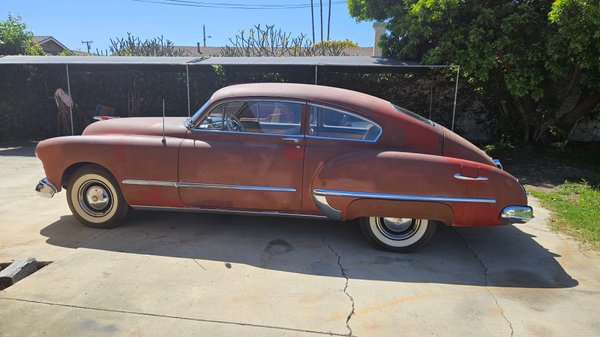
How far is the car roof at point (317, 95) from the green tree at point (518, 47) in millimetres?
5493

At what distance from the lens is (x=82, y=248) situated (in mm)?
4270

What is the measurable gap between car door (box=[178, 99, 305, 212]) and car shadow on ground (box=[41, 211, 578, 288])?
434 mm

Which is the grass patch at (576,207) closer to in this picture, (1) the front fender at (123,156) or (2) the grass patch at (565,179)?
(2) the grass patch at (565,179)

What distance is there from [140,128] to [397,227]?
9.79 ft

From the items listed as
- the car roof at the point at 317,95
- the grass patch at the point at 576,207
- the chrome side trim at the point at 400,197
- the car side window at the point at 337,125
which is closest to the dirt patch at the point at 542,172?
the grass patch at the point at 576,207

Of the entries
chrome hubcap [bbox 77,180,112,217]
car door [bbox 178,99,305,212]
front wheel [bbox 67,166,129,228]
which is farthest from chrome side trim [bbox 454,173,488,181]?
chrome hubcap [bbox 77,180,112,217]

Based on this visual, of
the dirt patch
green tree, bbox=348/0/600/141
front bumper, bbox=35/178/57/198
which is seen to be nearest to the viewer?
front bumper, bbox=35/178/57/198

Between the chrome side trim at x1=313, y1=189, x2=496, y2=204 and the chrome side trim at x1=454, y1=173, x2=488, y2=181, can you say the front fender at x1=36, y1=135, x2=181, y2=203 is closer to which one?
the chrome side trim at x1=313, y1=189, x2=496, y2=204

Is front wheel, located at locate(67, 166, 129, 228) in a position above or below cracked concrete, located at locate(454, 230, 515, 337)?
above

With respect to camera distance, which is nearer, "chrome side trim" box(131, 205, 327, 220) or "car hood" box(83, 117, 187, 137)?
"chrome side trim" box(131, 205, 327, 220)

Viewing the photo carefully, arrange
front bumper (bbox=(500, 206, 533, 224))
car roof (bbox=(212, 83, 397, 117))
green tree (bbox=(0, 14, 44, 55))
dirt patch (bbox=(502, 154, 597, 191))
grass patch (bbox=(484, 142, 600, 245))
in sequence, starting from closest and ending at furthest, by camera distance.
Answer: front bumper (bbox=(500, 206, 533, 224)) → car roof (bbox=(212, 83, 397, 117)) → grass patch (bbox=(484, 142, 600, 245)) → dirt patch (bbox=(502, 154, 597, 191)) → green tree (bbox=(0, 14, 44, 55))

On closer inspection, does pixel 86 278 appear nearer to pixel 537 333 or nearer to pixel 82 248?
pixel 82 248

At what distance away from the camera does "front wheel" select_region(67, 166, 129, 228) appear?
4.68 metres

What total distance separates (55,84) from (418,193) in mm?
12417
